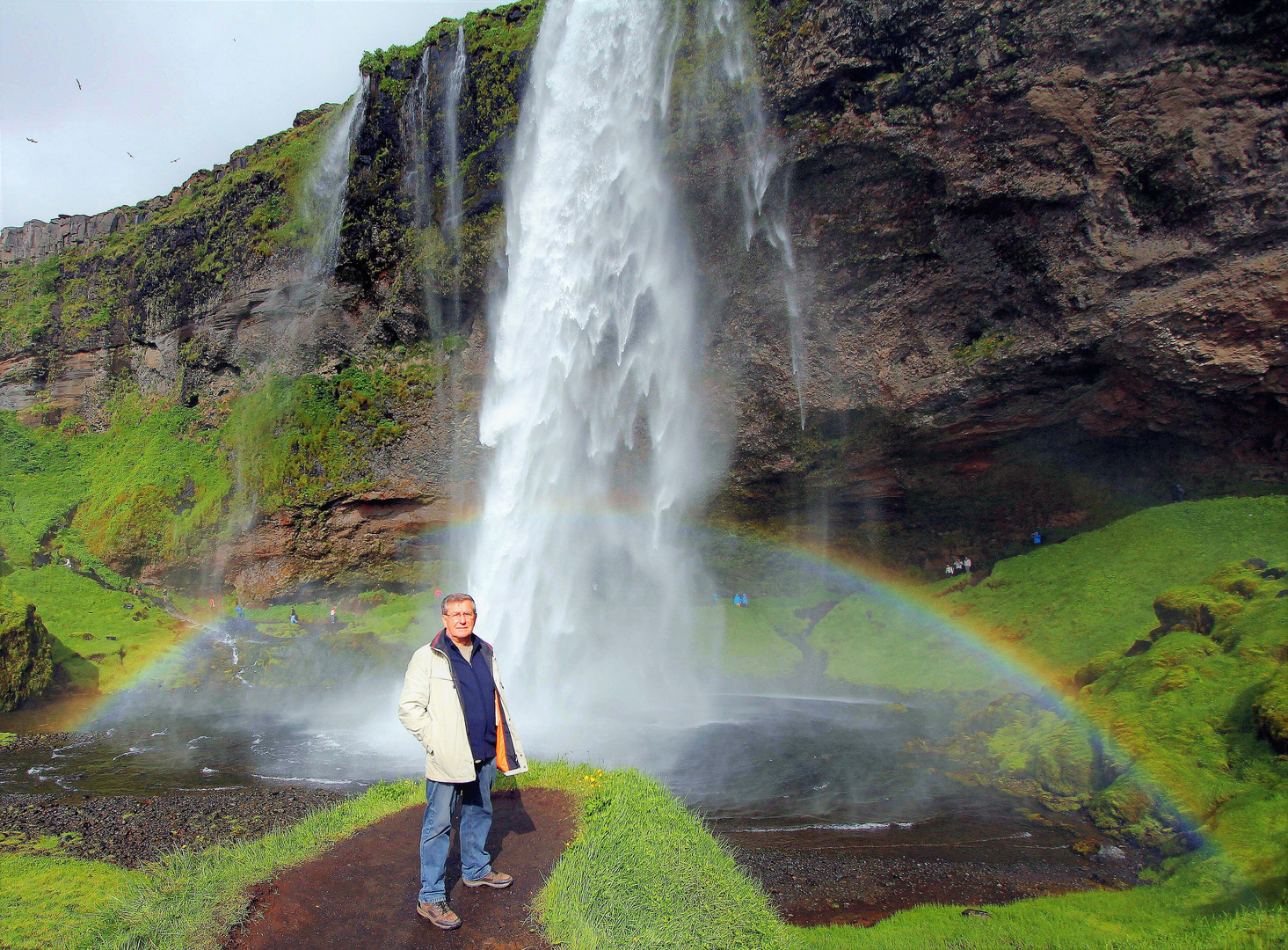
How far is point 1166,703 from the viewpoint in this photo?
1141 cm

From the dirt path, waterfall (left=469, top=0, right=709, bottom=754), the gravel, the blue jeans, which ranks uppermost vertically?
waterfall (left=469, top=0, right=709, bottom=754)

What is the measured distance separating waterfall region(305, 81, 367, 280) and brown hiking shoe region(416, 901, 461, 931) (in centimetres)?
2604

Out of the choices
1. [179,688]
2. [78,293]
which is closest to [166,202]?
[78,293]

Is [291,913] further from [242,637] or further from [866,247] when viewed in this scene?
[242,637]

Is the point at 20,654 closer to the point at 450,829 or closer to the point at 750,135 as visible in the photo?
the point at 450,829

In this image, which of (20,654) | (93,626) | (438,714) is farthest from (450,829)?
(93,626)

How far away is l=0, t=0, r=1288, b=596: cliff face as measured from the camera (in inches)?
615

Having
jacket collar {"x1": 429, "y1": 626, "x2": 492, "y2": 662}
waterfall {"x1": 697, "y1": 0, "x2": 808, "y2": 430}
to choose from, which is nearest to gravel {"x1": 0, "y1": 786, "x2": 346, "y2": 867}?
jacket collar {"x1": 429, "y1": 626, "x2": 492, "y2": 662}

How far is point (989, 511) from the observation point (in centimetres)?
2417

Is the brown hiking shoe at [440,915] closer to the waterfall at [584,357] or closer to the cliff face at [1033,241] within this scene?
the waterfall at [584,357]

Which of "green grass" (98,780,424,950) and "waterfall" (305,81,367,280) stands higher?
"waterfall" (305,81,367,280)

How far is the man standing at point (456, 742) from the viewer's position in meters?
4.91

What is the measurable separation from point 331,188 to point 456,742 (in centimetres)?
2738

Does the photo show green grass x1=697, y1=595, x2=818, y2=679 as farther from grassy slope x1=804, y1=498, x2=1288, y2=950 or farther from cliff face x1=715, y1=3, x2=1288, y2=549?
cliff face x1=715, y1=3, x2=1288, y2=549
